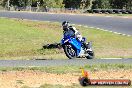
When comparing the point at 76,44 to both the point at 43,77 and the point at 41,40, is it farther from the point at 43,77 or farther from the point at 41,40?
the point at 41,40

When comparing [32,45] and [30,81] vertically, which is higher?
[30,81]

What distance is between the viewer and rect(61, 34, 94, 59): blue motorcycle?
1703cm

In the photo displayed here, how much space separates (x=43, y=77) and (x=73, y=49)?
506 centimetres

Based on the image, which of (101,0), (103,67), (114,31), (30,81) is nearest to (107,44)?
(114,31)

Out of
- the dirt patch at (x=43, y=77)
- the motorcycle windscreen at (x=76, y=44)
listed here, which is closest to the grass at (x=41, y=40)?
the motorcycle windscreen at (x=76, y=44)

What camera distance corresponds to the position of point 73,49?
1730 centimetres

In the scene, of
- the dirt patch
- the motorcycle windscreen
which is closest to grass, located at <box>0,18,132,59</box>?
the motorcycle windscreen

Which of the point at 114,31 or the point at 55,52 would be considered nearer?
the point at 55,52

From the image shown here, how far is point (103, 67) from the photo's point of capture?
14.1m

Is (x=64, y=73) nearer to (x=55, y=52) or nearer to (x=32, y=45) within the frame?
(x=55, y=52)

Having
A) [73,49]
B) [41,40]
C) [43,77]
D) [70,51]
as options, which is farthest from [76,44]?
[41,40]

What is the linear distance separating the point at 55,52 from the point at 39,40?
726cm

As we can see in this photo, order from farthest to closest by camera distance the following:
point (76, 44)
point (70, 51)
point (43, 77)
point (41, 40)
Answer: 1. point (41, 40)
2. point (76, 44)
3. point (70, 51)
4. point (43, 77)

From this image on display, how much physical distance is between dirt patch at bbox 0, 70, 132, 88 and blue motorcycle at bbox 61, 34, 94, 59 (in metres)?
3.93
